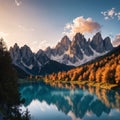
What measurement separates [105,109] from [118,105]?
6.16m

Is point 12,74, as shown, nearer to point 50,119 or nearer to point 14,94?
point 14,94

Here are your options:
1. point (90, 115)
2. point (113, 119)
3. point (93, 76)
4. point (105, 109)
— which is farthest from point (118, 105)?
point (93, 76)

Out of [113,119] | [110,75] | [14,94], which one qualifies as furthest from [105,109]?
[110,75]

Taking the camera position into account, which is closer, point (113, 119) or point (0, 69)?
point (0, 69)

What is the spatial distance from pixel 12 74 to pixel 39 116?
32.9 m

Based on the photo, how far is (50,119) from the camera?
67.1 meters

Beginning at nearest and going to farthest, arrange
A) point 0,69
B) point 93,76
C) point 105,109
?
point 0,69
point 105,109
point 93,76

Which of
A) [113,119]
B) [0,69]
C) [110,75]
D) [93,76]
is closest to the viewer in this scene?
[0,69]

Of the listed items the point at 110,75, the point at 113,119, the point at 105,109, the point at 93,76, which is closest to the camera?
the point at 113,119

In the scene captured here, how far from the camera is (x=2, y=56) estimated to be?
136 feet

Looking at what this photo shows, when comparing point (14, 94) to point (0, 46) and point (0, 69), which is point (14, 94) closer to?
point (0, 69)

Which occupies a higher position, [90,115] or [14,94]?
[14,94]

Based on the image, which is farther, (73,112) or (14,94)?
(73,112)

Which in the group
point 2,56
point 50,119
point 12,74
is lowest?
point 50,119
